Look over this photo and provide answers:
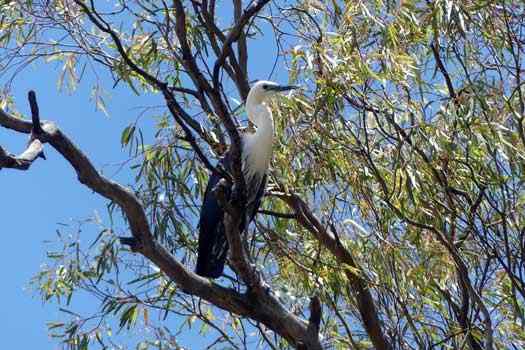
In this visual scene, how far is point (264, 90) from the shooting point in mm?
3734

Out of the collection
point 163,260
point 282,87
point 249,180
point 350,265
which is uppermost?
point 282,87

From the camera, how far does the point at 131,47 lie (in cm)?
396

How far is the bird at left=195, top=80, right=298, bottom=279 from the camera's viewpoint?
3516 millimetres

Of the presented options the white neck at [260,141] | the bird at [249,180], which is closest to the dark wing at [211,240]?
the bird at [249,180]

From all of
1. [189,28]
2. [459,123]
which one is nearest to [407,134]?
[459,123]

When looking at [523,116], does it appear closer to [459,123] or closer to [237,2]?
[459,123]

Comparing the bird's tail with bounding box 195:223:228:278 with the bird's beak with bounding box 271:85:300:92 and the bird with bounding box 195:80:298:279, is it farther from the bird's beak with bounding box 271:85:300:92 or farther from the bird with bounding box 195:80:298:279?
the bird's beak with bounding box 271:85:300:92

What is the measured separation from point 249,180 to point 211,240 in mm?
256

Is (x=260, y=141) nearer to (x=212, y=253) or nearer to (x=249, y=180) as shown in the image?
(x=249, y=180)

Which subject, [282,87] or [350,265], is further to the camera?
[282,87]

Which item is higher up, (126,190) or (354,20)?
(354,20)

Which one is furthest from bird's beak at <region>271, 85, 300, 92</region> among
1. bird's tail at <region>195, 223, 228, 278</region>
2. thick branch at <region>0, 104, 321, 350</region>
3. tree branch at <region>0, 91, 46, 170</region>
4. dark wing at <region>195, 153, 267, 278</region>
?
tree branch at <region>0, 91, 46, 170</region>

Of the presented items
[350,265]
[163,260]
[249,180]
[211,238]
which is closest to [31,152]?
[163,260]

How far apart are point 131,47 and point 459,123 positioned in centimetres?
124
